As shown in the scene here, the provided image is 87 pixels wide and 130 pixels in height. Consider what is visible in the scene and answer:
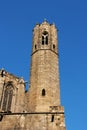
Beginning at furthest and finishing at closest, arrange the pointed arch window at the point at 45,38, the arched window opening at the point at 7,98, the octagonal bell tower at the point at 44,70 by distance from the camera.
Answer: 1. the pointed arch window at the point at 45,38
2. the arched window opening at the point at 7,98
3. the octagonal bell tower at the point at 44,70

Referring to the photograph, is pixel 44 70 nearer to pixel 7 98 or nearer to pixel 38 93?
pixel 38 93

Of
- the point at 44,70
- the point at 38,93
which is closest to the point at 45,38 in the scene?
the point at 44,70

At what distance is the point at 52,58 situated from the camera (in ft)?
84.9

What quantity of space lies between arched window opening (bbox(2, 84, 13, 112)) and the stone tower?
8.14ft

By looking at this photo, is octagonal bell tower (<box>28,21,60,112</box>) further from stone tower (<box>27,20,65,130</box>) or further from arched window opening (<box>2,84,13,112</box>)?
arched window opening (<box>2,84,13,112</box>)

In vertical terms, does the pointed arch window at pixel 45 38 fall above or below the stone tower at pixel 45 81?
above

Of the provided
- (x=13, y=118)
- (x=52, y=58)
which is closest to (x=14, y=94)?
(x=52, y=58)

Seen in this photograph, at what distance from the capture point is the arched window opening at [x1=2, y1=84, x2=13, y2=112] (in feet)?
83.0

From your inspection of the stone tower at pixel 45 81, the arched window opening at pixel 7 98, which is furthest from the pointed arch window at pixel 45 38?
the arched window opening at pixel 7 98

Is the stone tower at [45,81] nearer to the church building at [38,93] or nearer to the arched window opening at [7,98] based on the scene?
the church building at [38,93]

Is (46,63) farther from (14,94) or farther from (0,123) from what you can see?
(0,123)

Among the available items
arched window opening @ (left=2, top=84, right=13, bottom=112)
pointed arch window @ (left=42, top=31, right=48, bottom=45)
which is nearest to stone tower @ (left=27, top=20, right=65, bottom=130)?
pointed arch window @ (left=42, top=31, right=48, bottom=45)

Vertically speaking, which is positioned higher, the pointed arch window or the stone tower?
the pointed arch window

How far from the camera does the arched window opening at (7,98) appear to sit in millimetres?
25289
